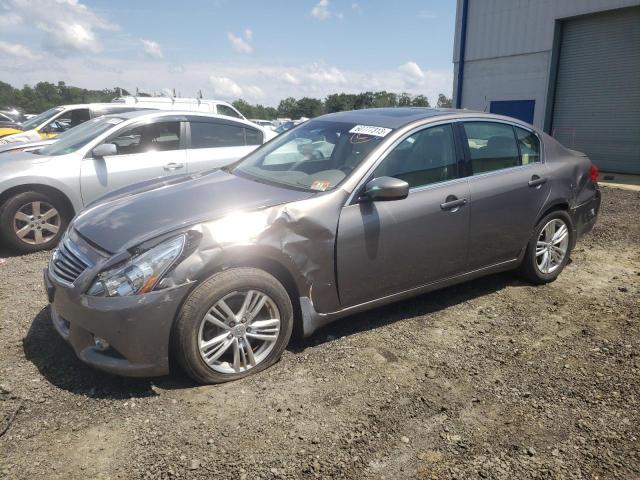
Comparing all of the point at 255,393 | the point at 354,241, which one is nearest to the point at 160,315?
the point at 255,393

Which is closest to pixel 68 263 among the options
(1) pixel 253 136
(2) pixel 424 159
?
(2) pixel 424 159

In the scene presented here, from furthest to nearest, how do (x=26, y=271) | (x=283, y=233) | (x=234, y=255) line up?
1. (x=26, y=271)
2. (x=283, y=233)
3. (x=234, y=255)

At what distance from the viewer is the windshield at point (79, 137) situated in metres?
6.11

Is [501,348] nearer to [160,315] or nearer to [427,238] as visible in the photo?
[427,238]

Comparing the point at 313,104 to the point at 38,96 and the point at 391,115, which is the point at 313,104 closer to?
the point at 38,96

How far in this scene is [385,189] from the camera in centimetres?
330

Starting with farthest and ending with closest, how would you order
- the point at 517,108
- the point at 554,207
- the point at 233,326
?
the point at 517,108, the point at 554,207, the point at 233,326

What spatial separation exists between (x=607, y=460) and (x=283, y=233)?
2108 mm

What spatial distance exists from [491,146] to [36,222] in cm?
497

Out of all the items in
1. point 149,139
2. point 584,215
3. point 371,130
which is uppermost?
point 371,130

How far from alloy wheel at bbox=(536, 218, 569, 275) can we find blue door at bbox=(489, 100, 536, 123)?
12387 millimetres

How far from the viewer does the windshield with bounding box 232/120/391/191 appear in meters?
3.58

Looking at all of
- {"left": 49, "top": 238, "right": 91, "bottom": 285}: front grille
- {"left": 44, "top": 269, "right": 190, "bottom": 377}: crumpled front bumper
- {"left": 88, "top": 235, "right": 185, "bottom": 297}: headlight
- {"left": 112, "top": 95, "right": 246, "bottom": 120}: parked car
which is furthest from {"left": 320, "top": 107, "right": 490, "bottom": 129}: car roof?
{"left": 112, "top": 95, "right": 246, "bottom": 120}: parked car

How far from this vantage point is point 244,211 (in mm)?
3094
